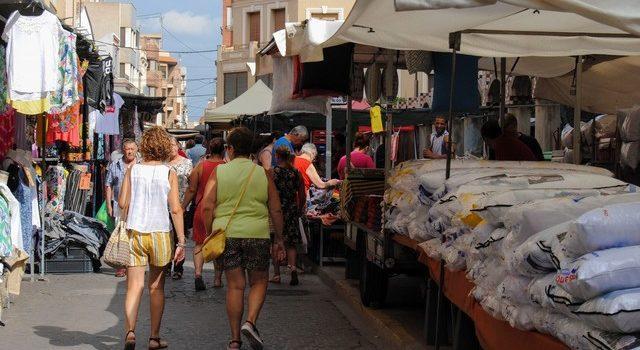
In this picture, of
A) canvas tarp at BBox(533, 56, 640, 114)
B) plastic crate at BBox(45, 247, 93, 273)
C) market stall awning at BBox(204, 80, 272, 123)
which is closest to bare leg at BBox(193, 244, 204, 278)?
plastic crate at BBox(45, 247, 93, 273)

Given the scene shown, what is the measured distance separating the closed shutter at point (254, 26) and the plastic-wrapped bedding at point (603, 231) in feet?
177

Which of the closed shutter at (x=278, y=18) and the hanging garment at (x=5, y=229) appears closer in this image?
the hanging garment at (x=5, y=229)

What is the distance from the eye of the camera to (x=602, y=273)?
13.8ft

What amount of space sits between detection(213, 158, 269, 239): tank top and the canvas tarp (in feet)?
18.8

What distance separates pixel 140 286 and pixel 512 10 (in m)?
3.81

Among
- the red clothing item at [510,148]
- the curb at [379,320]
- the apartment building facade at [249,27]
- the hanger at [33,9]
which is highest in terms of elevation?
the apartment building facade at [249,27]

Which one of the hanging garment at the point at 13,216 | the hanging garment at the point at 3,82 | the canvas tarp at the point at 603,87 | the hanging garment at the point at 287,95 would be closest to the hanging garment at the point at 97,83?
the hanging garment at the point at 287,95

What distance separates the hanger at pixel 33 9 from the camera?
10239 millimetres

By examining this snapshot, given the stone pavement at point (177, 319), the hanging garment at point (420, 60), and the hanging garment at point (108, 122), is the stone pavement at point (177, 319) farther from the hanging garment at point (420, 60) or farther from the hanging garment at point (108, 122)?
the hanging garment at point (108, 122)

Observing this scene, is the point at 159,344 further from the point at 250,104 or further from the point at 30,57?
the point at 250,104

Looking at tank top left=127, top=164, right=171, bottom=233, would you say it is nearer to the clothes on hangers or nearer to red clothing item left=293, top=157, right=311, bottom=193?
the clothes on hangers

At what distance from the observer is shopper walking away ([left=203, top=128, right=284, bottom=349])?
27.1 ft

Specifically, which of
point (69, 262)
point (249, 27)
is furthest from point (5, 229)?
point (249, 27)

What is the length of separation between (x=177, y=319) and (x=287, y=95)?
14.1 ft
